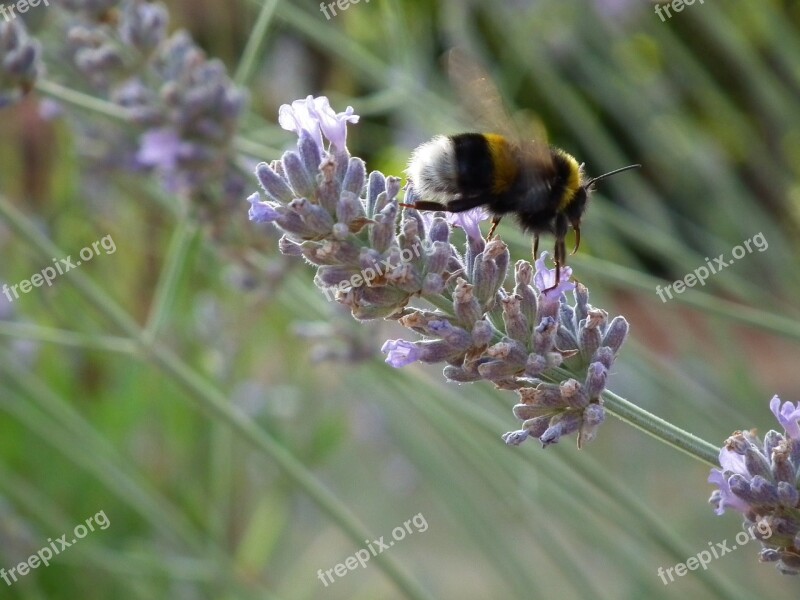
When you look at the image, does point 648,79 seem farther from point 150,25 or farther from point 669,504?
point 669,504

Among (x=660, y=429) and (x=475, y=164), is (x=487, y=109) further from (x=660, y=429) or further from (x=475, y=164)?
(x=660, y=429)

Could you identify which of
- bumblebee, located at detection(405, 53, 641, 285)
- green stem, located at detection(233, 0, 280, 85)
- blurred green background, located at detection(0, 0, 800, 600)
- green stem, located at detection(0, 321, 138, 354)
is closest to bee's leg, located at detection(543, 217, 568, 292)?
bumblebee, located at detection(405, 53, 641, 285)

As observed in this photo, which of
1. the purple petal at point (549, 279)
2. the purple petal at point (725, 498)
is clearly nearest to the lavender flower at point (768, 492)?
the purple petal at point (725, 498)

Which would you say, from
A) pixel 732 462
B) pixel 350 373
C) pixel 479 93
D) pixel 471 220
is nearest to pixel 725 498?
pixel 732 462

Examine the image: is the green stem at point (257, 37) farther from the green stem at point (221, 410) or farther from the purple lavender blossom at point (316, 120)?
the purple lavender blossom at point (316, 120)

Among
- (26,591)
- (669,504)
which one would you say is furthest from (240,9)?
(669,504)

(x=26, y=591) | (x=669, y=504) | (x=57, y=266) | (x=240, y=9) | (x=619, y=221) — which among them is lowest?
(x=669, y=504)

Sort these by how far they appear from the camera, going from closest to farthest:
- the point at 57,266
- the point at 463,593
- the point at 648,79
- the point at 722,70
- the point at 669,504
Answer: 1. the point at 57,266
2. the point at 648,79
3. the point at 463,593
4. the point at 669,504
5. the point at 722,70
